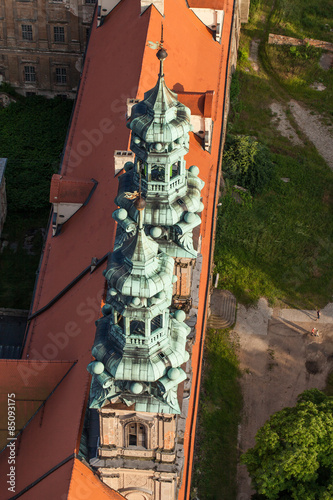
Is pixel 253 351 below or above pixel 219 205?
below

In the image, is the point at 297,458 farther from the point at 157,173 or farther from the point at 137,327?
the point at 157,173

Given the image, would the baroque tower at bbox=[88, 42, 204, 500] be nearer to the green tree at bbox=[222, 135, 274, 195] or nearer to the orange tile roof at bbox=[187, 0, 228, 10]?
the orange tile roof at bbox=[187, 0, 228, 10]

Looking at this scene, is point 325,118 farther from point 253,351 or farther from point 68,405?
point 68,405

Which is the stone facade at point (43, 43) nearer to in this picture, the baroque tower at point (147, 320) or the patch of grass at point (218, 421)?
the patch of grass at point (218, 421)

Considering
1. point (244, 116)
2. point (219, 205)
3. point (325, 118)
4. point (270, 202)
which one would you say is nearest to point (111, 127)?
point (219, 205)

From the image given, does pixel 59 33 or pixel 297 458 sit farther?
pixel 59 33

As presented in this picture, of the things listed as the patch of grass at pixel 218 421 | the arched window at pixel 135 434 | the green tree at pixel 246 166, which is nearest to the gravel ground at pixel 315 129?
the green tree at pixel 246 166

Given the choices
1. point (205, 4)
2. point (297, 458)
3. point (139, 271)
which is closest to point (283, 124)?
point (205, 4)
